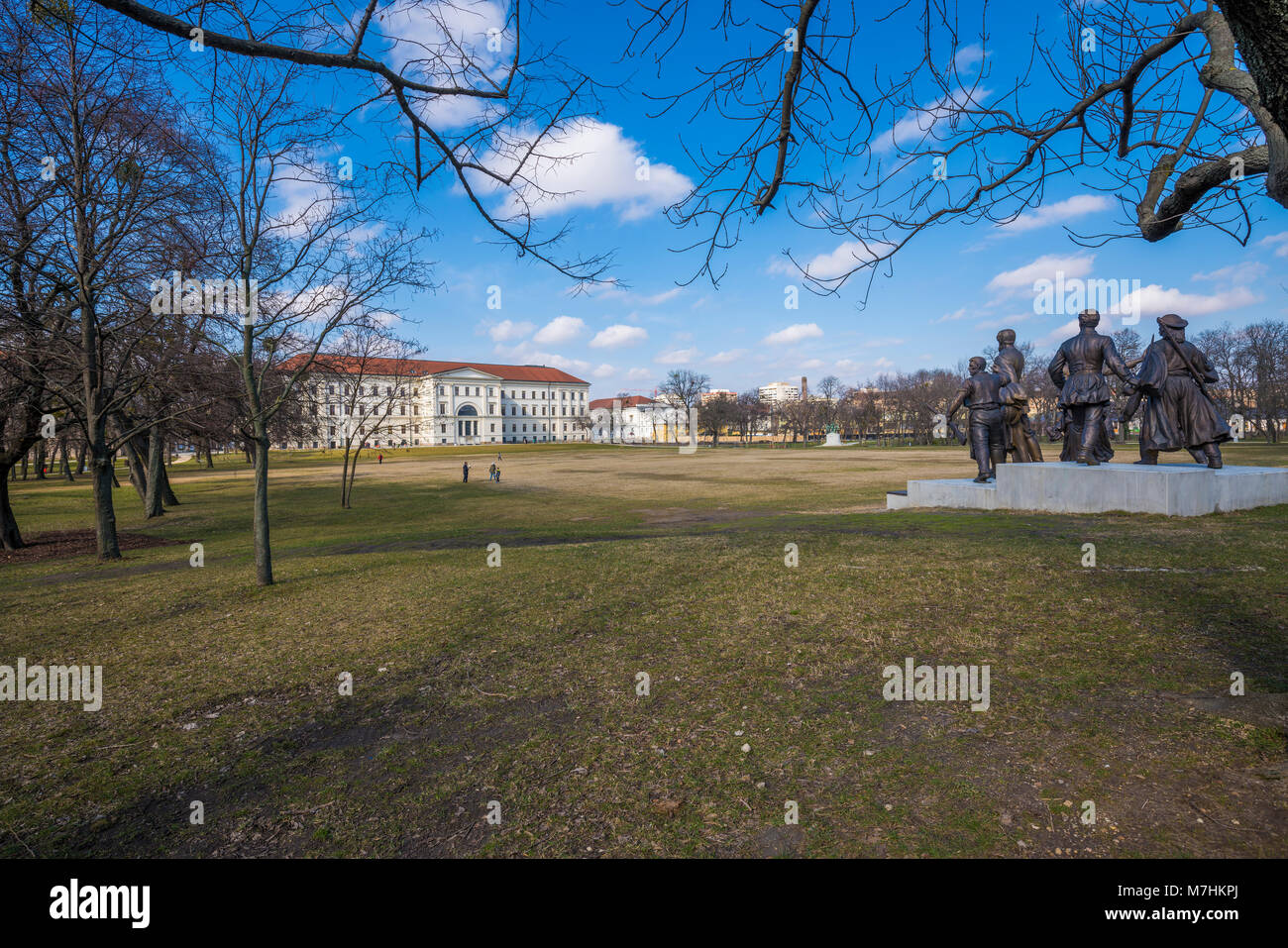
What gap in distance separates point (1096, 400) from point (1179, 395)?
132 cm

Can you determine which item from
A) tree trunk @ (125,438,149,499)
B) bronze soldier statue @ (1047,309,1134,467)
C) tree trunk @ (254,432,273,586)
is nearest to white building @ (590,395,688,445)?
tree trunk @ (125,438,149,499)

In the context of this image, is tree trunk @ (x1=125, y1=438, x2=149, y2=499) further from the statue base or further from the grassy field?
the statue base

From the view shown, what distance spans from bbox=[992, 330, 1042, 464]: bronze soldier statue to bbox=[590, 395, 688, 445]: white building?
11675 centimetres

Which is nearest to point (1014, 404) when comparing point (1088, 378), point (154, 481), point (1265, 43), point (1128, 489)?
point (1088, 378)

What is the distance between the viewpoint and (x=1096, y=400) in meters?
12.9

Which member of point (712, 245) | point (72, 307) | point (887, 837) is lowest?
point (887, 837)

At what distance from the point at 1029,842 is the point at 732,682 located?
220 centimetres

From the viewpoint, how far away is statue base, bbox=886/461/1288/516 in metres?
10.6

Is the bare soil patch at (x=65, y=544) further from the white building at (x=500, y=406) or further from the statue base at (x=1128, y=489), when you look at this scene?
the white building at (x=500, y=406)
